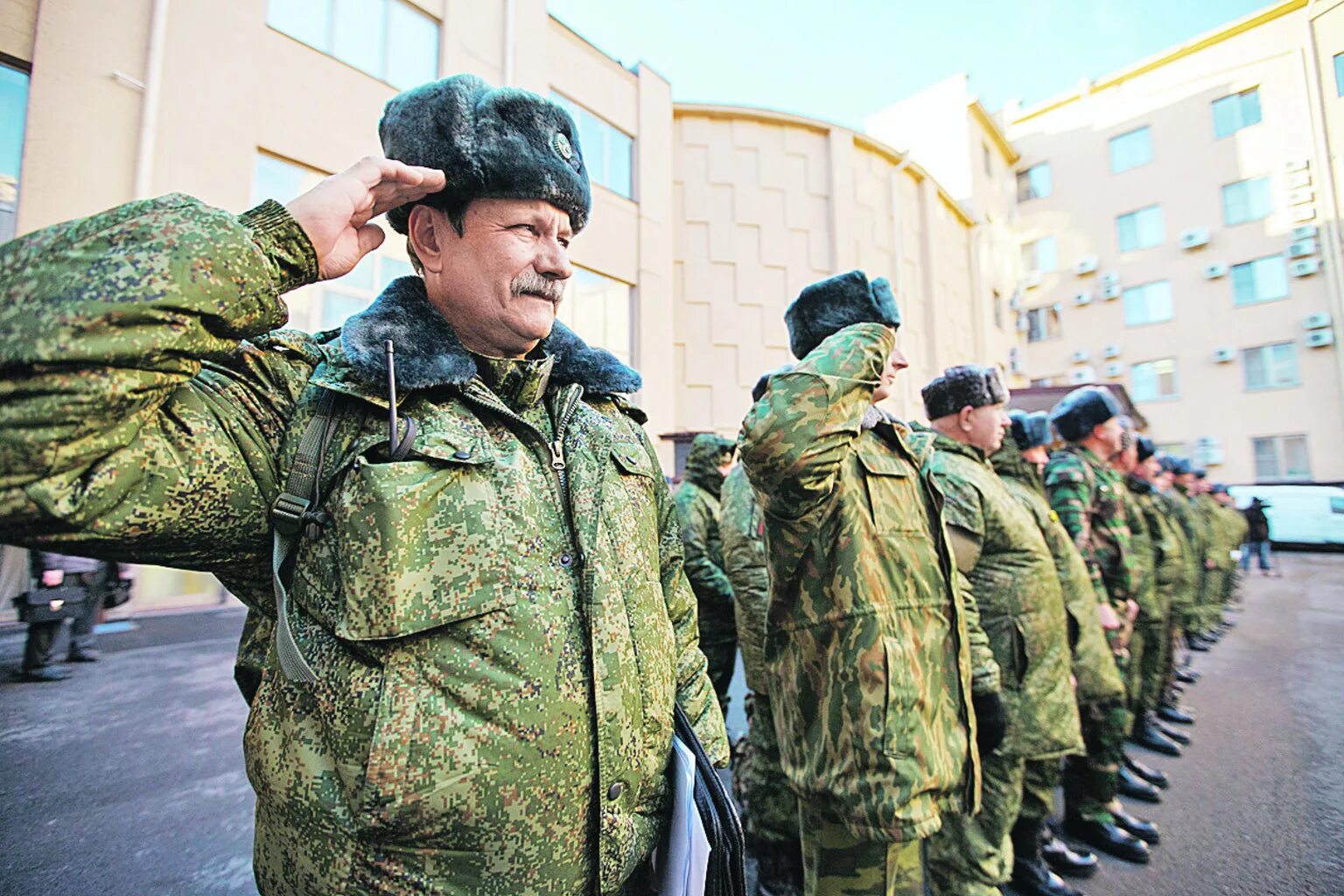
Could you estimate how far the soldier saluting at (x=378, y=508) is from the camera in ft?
2.94

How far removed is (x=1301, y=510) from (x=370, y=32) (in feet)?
77.9

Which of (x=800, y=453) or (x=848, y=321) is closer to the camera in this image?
(x=800, y=453)

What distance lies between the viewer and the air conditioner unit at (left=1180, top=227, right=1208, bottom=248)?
21.0m

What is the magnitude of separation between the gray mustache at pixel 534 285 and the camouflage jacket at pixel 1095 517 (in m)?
3.63

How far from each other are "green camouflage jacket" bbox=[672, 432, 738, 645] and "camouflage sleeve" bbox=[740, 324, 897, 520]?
1.76m

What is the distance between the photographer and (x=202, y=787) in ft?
11.7

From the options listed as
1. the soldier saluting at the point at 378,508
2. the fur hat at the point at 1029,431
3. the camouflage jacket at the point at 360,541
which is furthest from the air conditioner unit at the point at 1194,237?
the camouflage jacket at the point at 360,541

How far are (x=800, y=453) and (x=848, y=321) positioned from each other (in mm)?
682

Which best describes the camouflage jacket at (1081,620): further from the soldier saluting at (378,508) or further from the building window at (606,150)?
the building window at (606,150)

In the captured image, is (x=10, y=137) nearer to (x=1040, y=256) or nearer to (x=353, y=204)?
(x=353, y=204)

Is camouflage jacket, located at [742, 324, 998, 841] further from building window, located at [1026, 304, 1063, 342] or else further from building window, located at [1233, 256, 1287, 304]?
building window, located at [1026, 304, 1063, 342]

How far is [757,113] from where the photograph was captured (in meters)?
14.7

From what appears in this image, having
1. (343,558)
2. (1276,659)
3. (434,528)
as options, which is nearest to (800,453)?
(434,528)

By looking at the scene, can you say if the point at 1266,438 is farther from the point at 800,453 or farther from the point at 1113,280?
the point at 800,453
